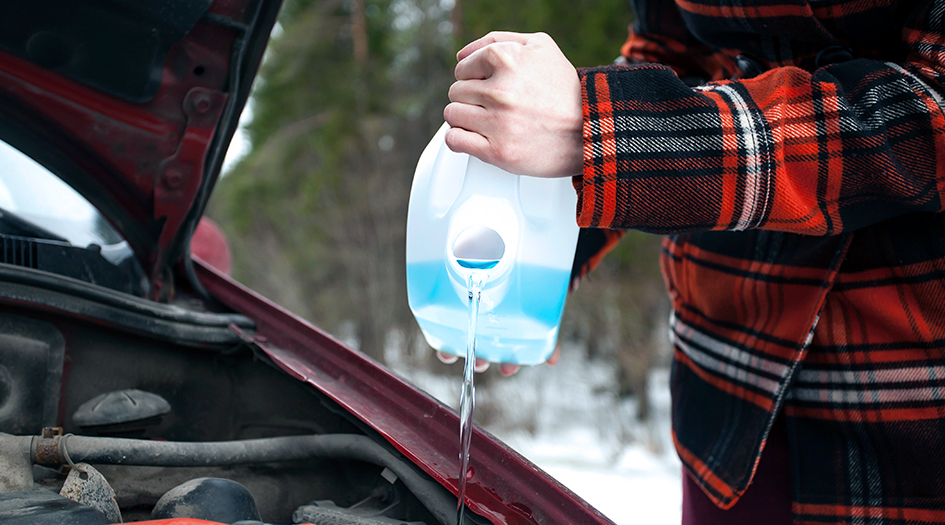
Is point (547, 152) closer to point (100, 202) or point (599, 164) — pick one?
point (599, 164)

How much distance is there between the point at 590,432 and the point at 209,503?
5.16m

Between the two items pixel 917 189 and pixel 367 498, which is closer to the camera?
pixel 917 189

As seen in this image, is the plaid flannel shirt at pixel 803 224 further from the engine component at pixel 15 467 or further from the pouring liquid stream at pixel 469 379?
the engine component at pixel 15 467

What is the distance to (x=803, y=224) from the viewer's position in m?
0.87

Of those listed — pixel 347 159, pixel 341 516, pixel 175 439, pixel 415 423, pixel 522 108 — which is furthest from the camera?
pixel 347 159

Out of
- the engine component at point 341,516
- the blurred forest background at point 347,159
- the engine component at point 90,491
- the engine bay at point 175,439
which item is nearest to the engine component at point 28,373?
the engine bay at point 175,439

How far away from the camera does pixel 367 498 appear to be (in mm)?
1162

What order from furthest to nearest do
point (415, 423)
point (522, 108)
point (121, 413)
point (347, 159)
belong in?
1. point (347, 159)
2. point (121, 413)
3. point (415, 423)
4. point (522, 108)

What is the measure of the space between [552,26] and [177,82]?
4682mm

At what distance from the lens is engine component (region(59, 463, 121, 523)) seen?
99cm

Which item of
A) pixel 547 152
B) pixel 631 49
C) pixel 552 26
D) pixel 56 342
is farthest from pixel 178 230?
pixel 552 26

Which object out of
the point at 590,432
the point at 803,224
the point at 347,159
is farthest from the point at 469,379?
the point at 347,159

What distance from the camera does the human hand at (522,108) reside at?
79 centimetres

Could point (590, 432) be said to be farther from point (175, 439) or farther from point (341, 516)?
point (341, 516)
